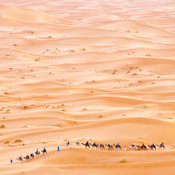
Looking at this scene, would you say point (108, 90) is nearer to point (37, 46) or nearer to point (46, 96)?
point (46, 96)

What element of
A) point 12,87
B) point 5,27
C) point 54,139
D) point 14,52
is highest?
point 5,27

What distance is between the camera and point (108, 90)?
7152mm

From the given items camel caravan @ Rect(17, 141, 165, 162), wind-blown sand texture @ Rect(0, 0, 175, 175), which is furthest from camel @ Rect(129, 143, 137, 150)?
wind-blown sand texture @ Rect(0, 0, 175, 175)

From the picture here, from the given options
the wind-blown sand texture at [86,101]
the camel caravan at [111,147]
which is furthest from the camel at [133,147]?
the wind-blown sand texture at [86,101]

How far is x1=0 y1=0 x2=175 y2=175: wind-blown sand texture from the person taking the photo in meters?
3.27

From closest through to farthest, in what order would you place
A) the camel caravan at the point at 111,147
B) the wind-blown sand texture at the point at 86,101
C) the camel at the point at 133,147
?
the wind-blown sand texture at the point at 86,101, the camel caravan at the point at 111,147, the camel at the point at 133,147

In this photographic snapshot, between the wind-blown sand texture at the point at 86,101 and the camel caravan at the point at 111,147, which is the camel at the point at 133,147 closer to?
the camel caravan at the point at 111,147

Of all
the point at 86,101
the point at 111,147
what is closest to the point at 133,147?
the point at 111,147

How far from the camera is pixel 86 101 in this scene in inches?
251

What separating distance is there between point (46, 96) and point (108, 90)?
1.21 m

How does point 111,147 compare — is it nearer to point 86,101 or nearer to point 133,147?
point 133,147

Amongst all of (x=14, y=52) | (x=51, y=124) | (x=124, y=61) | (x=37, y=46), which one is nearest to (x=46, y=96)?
(x=51, y=124)

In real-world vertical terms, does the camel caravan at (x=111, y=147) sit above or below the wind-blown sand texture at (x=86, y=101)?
below

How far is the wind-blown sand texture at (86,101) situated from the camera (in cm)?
327
